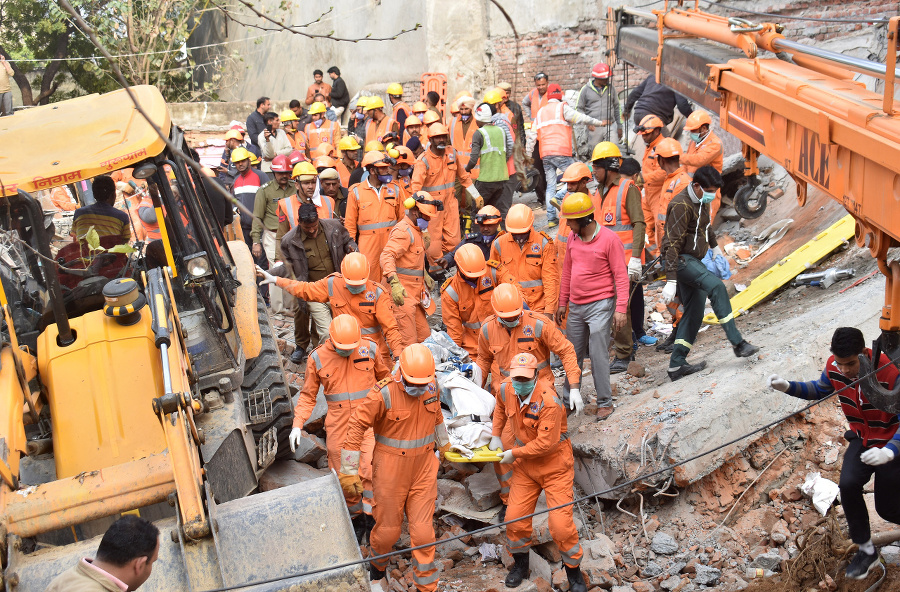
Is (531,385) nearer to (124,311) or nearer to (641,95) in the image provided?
(124,311)

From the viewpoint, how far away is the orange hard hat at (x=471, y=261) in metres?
7.67

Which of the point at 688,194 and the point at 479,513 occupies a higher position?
the point at 688,194

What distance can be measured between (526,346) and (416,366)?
1.23m

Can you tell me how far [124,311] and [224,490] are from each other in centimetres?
134

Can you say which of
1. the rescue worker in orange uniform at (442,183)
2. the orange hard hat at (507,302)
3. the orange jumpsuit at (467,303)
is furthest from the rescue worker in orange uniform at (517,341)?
the rescue worker in orange uniform at (442,183)

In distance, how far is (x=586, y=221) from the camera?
280 inches

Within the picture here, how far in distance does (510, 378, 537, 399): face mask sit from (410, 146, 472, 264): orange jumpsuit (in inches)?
192

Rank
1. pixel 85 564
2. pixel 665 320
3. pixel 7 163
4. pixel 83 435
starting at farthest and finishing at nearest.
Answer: pixel 665 320 < pixel 7 163 < pixel 83 435 < pixel 85 564

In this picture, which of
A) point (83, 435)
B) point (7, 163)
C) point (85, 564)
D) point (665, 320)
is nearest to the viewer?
point (85, 564)

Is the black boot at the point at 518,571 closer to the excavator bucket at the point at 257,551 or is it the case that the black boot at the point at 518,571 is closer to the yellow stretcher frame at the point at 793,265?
the excavator bucket at the point at 257,551

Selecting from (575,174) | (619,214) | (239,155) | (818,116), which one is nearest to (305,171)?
(239,155)

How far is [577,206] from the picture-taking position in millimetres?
6980

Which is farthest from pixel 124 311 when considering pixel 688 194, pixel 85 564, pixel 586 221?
pixel 688 194

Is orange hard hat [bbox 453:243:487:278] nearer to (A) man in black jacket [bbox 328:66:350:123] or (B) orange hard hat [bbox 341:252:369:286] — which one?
(B) orange hard hat [bbox 341:252:369:286]
